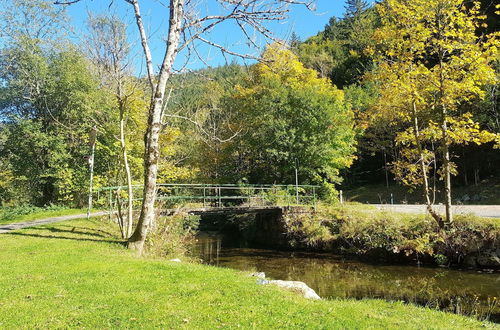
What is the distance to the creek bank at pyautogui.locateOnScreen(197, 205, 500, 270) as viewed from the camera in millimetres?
12852

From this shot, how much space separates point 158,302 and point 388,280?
29.2 feet

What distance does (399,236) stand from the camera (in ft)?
47.9

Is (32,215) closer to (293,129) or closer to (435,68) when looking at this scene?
(293,129)

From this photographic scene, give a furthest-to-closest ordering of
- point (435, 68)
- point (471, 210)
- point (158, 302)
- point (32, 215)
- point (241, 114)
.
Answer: point (241, 114) < point (471, 210) < point (32, 215) < point (435, 68) < point (158, 302)

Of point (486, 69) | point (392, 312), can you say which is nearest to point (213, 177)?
point (486, 69)

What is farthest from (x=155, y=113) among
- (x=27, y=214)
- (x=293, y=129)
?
(x=293, y=129)

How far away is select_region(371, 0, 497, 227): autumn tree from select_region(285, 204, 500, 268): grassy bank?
0.78 meters

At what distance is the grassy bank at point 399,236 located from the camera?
42.1 feet

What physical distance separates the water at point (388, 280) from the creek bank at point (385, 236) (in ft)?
2.18

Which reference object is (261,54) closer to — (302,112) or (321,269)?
(321,269)

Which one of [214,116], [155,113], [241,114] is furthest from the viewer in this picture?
[214,116]

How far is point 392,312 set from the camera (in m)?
6.17

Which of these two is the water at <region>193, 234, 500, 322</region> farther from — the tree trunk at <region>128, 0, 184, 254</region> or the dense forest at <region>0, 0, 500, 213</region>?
the tree trunk at <region>128, 0, 184, 254</region>

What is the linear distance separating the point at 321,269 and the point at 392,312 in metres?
8.42
